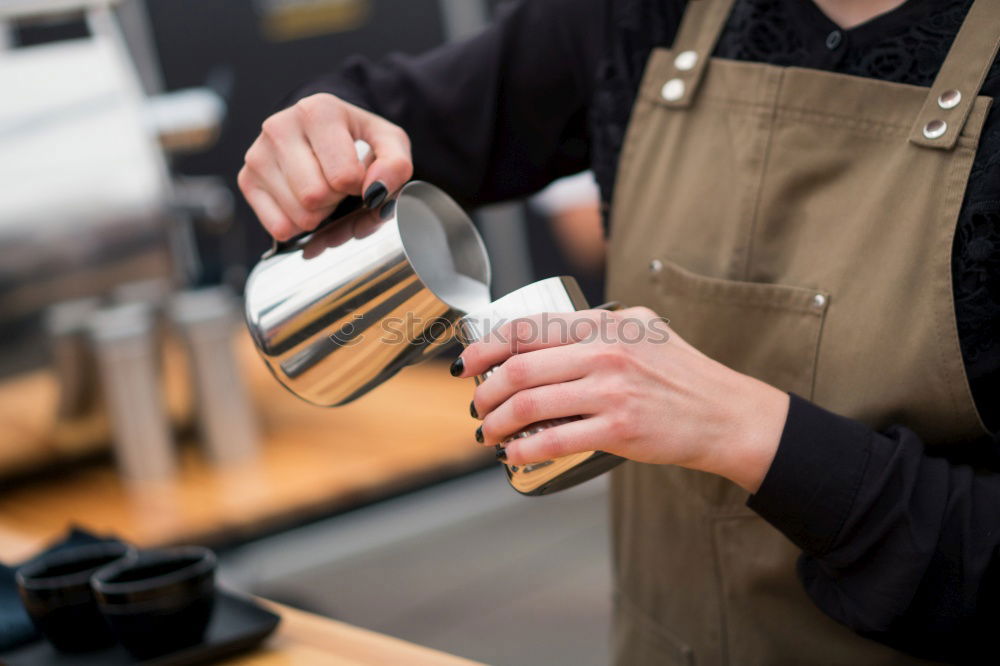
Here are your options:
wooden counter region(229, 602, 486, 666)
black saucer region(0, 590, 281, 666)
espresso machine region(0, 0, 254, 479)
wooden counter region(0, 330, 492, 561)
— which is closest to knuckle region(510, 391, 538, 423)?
wooden counter region(229, 602, 486, 666)

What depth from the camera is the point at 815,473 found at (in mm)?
708

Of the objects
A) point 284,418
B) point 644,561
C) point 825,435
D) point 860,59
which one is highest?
point 860,59

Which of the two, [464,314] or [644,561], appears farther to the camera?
[644,561]

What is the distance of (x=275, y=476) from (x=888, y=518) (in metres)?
1.49

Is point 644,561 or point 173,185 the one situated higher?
point 173,185

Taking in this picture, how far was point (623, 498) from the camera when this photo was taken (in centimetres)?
104

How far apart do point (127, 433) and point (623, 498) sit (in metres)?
1.23

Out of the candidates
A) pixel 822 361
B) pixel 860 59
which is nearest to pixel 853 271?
pixel 822 361

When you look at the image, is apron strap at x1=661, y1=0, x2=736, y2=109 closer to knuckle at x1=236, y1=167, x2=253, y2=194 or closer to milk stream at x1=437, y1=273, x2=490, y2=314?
milk stream at x1=437, y1=273, x2=490, y2=314

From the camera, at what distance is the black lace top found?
76cm

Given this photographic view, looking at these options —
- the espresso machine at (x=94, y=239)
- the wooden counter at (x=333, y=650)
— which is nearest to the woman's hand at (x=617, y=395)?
the wooden counter at (x=333, y=650)

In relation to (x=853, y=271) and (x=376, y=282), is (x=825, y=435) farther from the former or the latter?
(x=376, y=282)

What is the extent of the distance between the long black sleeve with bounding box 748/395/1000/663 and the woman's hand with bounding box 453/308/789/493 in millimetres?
34

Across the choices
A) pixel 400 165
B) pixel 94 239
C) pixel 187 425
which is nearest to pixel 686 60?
pixel 400 165
